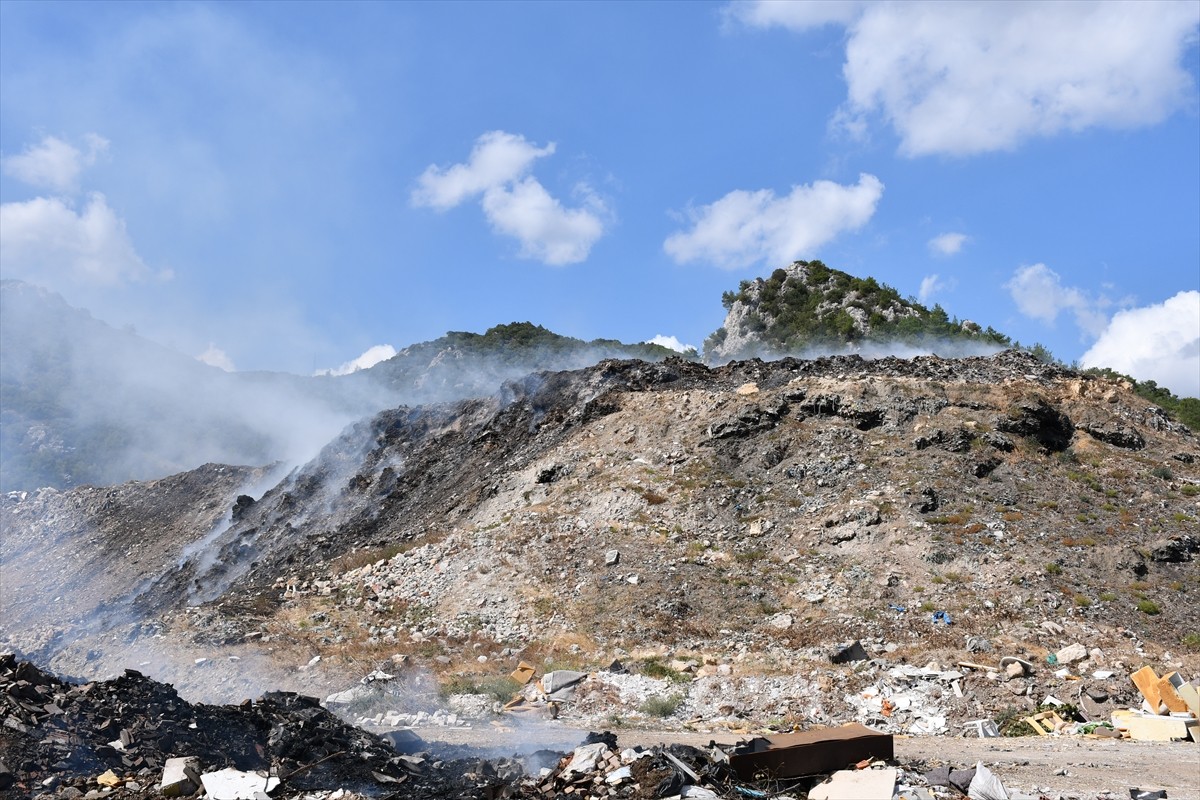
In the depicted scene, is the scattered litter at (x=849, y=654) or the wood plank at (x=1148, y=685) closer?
the wood plank at (x=1148, y=685)

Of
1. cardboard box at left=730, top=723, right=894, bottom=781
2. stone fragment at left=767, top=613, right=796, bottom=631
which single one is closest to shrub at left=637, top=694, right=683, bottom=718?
stone fragment at left=767, top=613, right=796, bottom=631

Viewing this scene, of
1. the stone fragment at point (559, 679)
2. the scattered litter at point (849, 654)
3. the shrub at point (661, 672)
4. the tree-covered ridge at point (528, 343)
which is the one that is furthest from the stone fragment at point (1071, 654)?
the tree-covered ridge at point (528, 343)

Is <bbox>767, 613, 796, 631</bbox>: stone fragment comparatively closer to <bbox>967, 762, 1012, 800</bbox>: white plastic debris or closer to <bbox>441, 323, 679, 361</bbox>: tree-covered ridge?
<bbox>967, 762, 1012, 800</bbox>: white plastic debris

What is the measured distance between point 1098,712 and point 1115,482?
11.0 meters

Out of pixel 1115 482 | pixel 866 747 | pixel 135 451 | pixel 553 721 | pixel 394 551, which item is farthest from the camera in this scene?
pixel 135 451

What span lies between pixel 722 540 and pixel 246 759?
14.0 meters

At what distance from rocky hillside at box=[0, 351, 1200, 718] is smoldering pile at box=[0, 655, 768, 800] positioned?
6664mm

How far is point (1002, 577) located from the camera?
1773 cm

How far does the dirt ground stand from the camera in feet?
30.6

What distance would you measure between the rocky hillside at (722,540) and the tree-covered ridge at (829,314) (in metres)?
15.0

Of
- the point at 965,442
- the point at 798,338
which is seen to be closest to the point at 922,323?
the point at 798,338

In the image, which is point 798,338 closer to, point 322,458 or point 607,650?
point 322,458

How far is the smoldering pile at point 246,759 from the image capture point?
7.87 meters

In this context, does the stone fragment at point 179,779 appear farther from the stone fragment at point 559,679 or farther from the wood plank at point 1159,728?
the wood plank at point 1159,728
